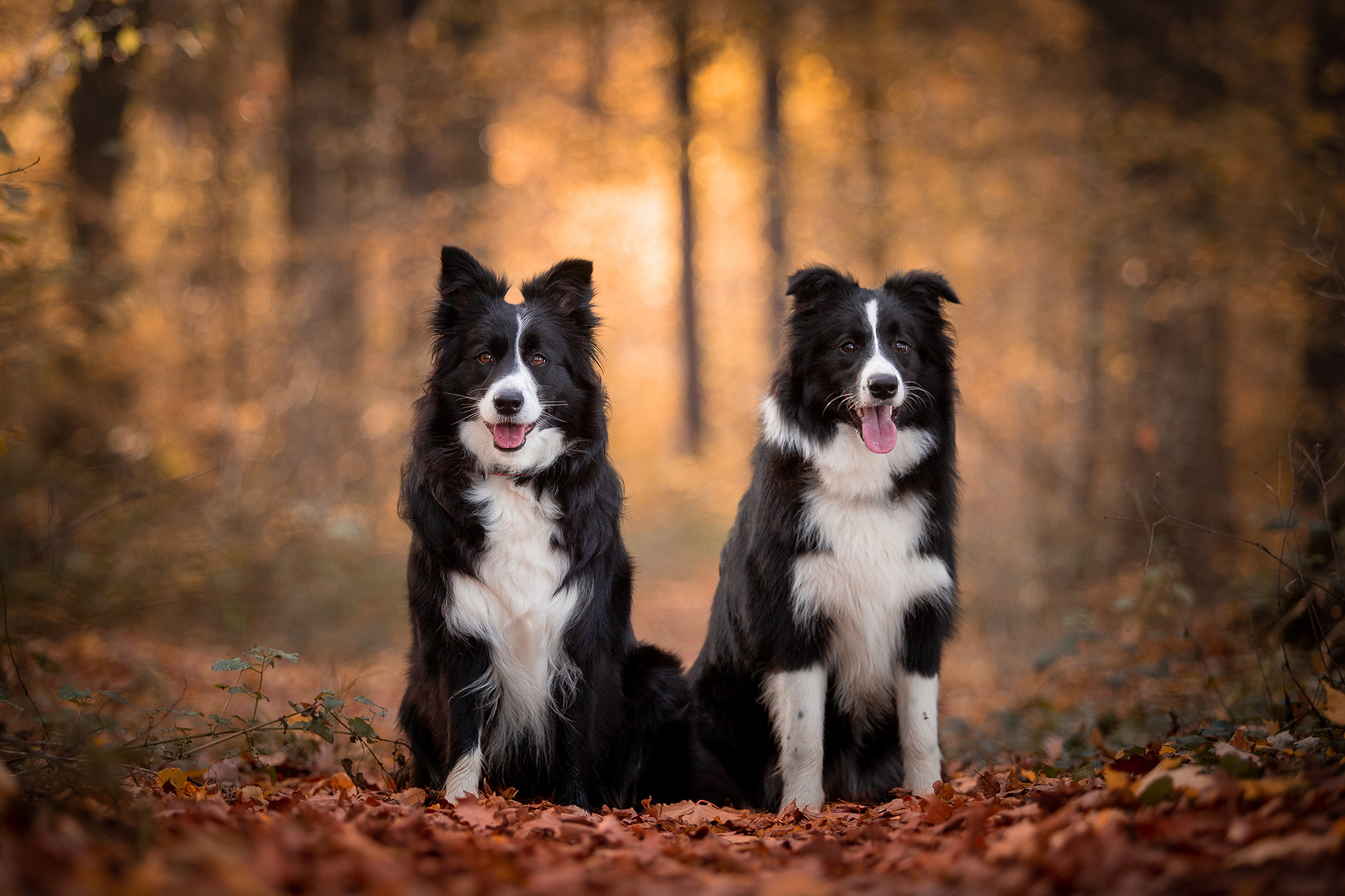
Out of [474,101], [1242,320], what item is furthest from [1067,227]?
[474,101]

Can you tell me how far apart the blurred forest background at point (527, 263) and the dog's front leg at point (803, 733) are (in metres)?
1.78

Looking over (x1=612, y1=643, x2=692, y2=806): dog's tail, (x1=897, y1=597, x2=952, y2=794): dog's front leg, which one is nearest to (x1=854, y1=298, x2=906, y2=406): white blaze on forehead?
(x1=897, y1=597, x2=952, y2=794): dog's front leg

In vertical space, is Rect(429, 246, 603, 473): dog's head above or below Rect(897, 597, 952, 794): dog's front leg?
above

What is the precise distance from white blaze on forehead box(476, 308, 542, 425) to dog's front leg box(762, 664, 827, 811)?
5.19 feet

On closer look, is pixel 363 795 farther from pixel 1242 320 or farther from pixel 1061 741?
pixel 1242 320

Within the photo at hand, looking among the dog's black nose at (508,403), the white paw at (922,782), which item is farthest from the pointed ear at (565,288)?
the white paw at (922,782)

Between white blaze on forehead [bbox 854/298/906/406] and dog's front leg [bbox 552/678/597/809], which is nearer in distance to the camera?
dog's front leg [bbox 552/678/597/809]

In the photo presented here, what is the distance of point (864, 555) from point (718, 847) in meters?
1.57

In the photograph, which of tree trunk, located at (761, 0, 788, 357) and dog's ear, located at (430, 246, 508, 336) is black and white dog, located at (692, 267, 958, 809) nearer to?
dog's ear, located at (430, 246, 508, 336)

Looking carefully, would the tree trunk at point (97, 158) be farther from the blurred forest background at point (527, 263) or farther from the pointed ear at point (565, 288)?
the pointed ear at point (565, 288)

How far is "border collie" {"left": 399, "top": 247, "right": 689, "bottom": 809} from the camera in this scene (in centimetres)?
367

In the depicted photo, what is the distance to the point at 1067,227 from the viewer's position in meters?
8.62

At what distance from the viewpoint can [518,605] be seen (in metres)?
3.68

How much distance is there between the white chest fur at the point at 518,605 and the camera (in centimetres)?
367
